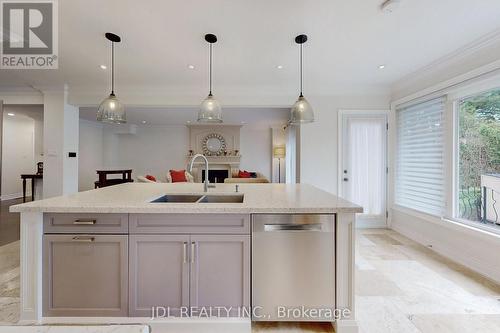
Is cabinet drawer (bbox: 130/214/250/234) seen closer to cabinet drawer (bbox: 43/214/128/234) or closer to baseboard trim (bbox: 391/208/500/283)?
cabinet drawer (bbox: 43/214/128/234)

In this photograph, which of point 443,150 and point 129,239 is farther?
point 443,150

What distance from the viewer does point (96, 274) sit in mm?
1689

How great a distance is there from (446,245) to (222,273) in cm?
313

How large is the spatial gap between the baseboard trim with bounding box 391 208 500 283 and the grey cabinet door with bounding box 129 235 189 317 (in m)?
3.09

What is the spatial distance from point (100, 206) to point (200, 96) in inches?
126

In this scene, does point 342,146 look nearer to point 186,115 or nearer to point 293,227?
point 293,227

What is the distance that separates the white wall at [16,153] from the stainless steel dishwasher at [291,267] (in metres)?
8.91

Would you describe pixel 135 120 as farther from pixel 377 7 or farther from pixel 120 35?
pixel 377 7

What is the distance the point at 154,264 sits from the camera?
66.6 inches

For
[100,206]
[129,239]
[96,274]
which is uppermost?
[100,206]

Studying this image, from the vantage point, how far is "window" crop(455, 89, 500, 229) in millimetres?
2680

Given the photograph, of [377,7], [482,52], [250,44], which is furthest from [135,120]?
[482,52]

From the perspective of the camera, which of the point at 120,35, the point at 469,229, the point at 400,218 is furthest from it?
the point at 400,218

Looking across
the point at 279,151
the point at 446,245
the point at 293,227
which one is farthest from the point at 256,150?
the point at 293,227
